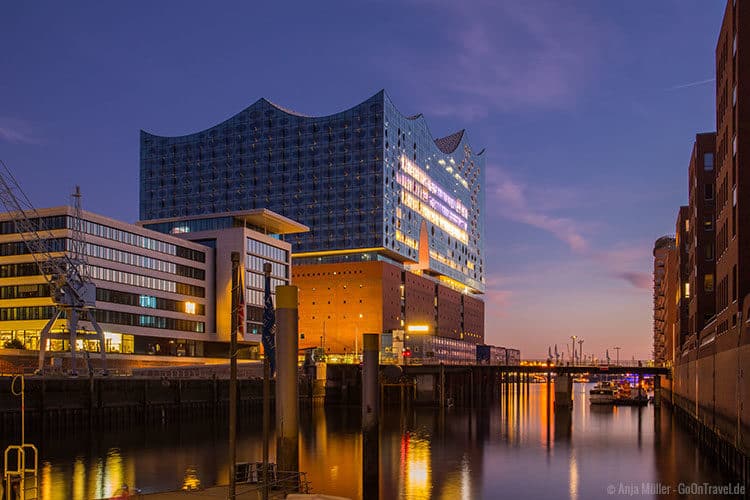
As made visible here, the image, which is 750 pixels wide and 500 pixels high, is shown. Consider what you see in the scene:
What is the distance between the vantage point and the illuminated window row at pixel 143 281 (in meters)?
117

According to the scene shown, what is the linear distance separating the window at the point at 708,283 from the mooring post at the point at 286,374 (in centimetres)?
8370

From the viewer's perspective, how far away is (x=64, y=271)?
105188 millimetres

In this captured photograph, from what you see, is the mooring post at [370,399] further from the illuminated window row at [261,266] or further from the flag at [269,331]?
the illuminated window row at [261,266]

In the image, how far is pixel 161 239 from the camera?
5177 inches

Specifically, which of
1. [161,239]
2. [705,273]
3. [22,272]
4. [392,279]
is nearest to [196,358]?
[161,239]

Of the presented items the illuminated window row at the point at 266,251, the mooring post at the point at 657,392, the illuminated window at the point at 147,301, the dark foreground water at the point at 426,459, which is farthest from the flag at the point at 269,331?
the mooring post at the point at 657,392

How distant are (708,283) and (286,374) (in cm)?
8469

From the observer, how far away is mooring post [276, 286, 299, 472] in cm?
3055

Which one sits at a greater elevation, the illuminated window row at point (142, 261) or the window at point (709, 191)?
the window at point (709, 191)

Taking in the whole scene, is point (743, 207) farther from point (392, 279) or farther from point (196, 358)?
point (392, 279)

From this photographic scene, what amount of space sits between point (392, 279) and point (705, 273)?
95688mm

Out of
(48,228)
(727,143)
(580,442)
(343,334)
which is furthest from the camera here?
(343,334)

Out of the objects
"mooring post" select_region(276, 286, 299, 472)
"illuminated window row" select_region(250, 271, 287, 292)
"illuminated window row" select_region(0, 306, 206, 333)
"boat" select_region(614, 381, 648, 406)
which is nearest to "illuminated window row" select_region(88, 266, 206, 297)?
"illuminated window row" select_region(0, 306, 206, 333)

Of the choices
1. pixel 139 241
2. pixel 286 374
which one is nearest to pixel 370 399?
pixel 286 374
